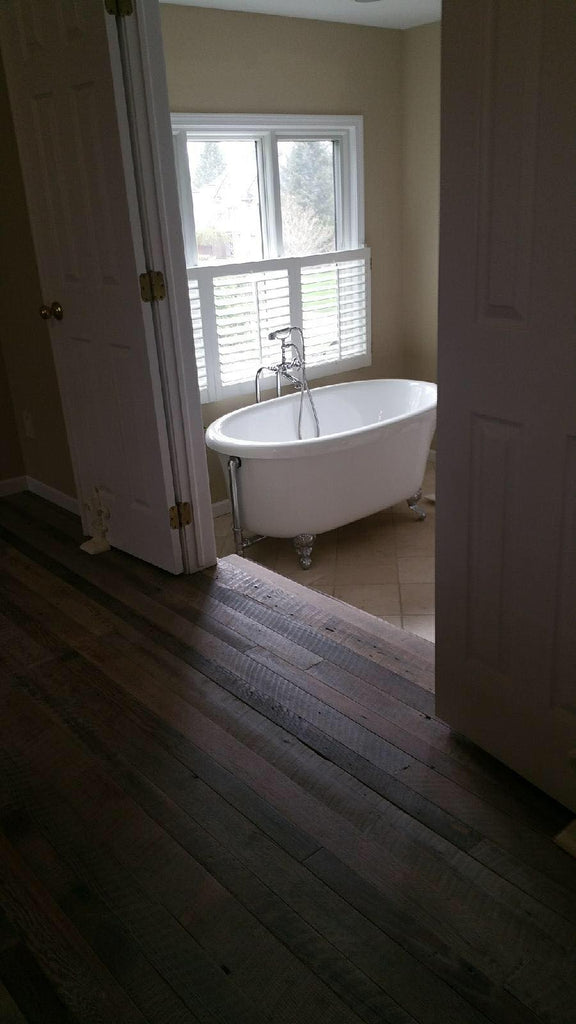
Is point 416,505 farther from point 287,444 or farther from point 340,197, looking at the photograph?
point 340,197

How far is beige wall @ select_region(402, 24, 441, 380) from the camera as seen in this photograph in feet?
16.1

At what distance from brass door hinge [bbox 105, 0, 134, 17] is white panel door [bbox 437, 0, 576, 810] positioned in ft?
3.84

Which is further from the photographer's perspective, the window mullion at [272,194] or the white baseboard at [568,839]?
the window mullion at [272,194]

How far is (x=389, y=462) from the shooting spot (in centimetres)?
427

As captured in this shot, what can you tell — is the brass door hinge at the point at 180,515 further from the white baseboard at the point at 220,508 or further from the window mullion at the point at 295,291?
the window mullion at the point at 295,291

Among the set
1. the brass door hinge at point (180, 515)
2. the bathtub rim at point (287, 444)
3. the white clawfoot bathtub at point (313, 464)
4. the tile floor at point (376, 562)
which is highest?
the brass door hinge at point (180, 515)

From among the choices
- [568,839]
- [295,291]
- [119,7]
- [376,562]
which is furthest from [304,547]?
[568,839]

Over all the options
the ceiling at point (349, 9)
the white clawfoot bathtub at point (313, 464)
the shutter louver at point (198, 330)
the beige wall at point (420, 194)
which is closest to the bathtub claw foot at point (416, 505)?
the white clawfoot bathtub at point (313, 464)

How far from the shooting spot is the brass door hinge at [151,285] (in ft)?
8.00

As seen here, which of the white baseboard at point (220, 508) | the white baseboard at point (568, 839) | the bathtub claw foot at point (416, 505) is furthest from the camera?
the white baseboard at point (220, 508)

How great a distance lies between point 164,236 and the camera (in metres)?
2.43

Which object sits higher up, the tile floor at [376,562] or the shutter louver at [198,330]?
the shutter louver at [198,330]

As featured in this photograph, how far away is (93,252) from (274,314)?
89.7 inches

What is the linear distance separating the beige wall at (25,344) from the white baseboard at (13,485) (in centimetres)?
5
